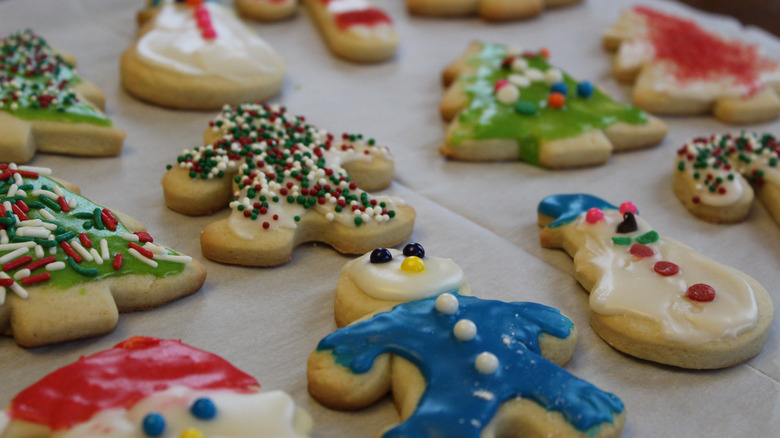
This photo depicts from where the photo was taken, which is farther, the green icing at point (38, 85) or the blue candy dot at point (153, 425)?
the green icing at point (38, 85)

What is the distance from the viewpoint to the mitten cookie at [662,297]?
73.7 inches

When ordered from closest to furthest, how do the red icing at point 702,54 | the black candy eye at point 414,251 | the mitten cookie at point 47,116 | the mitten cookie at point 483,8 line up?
the black candy eye at point 414,251
the mitten cookie at point 47,116
the red icing at point 702,54
the mitten cookie at point 483,8

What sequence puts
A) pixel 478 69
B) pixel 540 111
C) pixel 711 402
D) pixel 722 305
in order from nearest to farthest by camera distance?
pixel 711 402 < pixel 722 305 < pixel 540 111 < pixel 478 69

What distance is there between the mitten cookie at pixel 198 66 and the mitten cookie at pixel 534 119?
0.74 m

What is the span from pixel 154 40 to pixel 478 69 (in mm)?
1335

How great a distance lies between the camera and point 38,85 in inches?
106

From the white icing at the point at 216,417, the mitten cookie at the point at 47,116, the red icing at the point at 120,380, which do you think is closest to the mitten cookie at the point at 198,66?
the mitten cookie at the point at 47,116

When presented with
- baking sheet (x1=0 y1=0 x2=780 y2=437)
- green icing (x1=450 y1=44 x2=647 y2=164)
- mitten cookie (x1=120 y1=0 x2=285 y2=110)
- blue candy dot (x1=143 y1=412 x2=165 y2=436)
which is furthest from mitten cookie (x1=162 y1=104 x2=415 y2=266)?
blue candy dot (x1=143 y1=412 x2=165 y2=436)

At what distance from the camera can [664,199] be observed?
265 centimetres

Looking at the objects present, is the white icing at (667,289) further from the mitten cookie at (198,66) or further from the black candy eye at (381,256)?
the mitten cookie at (198,66)

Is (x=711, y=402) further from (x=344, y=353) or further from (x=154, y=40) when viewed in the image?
(x=154, y=40)

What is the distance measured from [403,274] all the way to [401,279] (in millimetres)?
23

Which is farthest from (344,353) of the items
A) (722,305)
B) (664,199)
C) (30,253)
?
(664,199)

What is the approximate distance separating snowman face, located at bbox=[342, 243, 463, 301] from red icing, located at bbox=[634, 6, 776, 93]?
1786 mm
